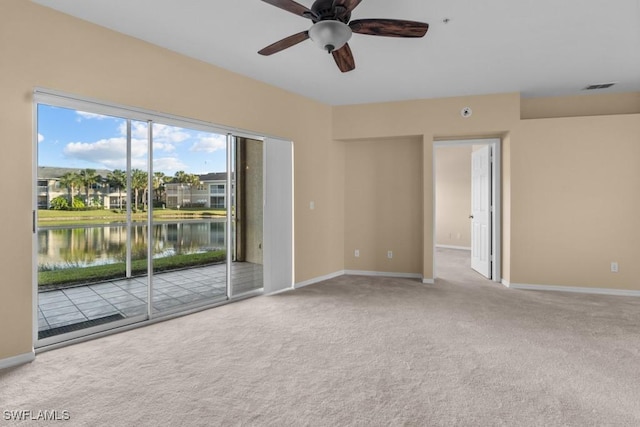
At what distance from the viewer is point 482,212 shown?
5.68 metres

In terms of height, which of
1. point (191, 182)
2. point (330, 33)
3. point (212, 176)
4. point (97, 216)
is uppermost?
point (330, 33)

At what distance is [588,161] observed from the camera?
4688 mm

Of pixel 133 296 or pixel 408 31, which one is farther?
pixel 133 296

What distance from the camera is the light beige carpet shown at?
1.97m

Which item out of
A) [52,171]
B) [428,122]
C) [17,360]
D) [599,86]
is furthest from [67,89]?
[599,86]

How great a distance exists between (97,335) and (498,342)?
3.57m

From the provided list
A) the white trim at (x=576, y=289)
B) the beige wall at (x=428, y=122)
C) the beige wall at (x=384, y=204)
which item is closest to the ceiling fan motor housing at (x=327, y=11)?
the beige wall at (x=428, y=122)

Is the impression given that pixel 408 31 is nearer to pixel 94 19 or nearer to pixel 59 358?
pixel 94 19

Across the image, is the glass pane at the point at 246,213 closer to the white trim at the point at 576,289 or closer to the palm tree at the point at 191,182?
the palm tree at the point at 191,182

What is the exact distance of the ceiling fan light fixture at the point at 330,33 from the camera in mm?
2254

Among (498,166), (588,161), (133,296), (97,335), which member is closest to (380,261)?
(498,166)

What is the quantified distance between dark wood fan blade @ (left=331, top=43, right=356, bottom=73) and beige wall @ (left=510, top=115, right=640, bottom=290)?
3177 millimetres

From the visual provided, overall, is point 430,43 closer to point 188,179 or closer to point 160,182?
point 160,182
